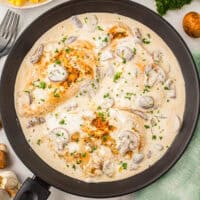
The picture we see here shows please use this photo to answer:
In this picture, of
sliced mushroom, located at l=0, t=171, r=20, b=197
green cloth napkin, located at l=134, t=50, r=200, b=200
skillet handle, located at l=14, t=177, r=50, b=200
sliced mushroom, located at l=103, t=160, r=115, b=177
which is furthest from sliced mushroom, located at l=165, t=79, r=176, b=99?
sliced mushroom, located at l=0, t=171, r=20, b=197

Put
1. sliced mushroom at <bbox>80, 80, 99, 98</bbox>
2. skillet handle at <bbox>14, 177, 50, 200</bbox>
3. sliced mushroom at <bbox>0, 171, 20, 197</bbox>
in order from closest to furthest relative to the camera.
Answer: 1. skillet handle at <bbox>14, 177, 50, 200</bbox>
2. sliced mushroom at <bbox>80, 80, 99, 98</bbox>
3. sliced mushroom at <bbox>0, 171, 20, 197</bbox>

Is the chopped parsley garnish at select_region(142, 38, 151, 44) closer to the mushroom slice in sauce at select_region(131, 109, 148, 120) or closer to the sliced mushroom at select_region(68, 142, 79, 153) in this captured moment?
the mushroom slice in sauce at select_region(131, 109, 148, 120)

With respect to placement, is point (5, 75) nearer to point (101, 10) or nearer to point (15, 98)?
point (15, 98)

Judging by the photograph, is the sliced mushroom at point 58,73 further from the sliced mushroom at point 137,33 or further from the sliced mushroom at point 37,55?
the sliced mushroom at point 137,33

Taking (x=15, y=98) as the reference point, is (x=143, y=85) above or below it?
above

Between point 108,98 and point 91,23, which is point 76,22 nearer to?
point 91,23

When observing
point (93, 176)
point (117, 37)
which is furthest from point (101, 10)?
point (93, 176)
